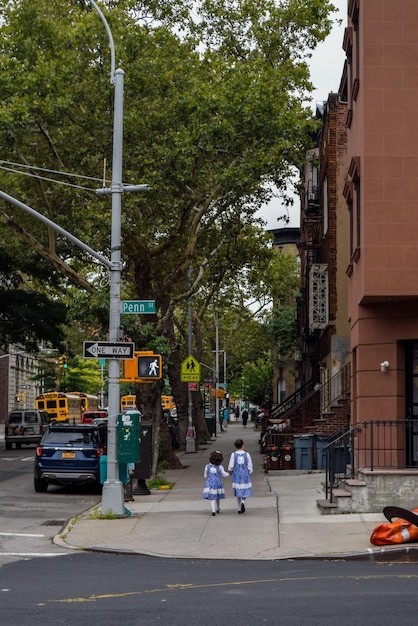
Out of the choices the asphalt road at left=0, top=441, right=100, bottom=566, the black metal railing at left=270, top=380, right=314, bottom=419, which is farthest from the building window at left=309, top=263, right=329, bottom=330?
the asphalt road at left=0, top=441, right=100, bottom=566

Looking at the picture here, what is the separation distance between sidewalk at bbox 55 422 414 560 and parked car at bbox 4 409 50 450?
82.9 ft

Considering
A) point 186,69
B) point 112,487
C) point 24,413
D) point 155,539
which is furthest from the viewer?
point 24,413

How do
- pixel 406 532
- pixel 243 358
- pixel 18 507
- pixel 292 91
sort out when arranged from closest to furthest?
pixel 406 532 < pixel 18 507 < pixel 292 91 < pixel 243 358

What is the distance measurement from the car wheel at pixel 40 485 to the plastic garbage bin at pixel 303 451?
24.5 feet

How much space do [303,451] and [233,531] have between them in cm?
1219

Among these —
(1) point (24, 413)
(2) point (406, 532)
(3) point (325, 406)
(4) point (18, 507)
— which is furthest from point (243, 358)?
(2) point (406, 532)

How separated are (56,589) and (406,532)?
5.74 meters

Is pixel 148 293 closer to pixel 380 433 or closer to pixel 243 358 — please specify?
pixel 380 433

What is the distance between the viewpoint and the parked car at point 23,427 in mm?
46750

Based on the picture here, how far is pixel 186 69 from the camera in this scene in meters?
30.8

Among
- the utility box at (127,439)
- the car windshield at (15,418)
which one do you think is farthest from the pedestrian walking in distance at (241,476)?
the car windshield at (15,418)

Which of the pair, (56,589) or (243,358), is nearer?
(56,589)

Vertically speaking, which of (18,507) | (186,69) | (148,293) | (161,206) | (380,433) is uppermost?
(186,69)

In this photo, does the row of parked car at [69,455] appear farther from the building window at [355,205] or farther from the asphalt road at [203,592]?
the asphalt road at [203,592]
